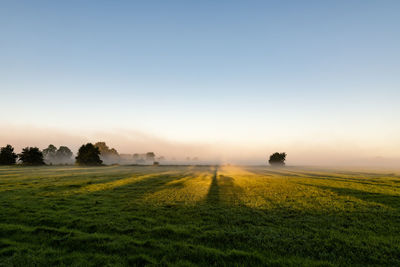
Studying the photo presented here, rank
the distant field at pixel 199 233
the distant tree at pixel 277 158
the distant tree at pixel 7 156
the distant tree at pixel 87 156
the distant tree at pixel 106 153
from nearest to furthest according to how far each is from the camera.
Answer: the distant field at pixel 199 233
the distant tree at pixel 7 156
the distant tree at pixel 87 156
the distant tree at pixel 277 158
the distant tree at pixel 106 153

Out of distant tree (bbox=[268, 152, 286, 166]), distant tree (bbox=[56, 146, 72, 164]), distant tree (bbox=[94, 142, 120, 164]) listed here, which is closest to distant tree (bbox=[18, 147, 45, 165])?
distant tree (bbox=[94, 142, 120, 164])

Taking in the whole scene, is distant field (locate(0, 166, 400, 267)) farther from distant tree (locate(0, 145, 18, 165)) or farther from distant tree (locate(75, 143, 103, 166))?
distant tree (locate(0, 145, 18, 165))

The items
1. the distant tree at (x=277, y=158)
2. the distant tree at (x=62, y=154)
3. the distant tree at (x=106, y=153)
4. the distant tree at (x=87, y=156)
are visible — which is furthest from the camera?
the distant tree at (x=62, y=154)

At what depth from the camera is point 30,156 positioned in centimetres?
8188

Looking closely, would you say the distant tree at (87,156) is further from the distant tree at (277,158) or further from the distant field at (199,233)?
the distant tree at (277,158)

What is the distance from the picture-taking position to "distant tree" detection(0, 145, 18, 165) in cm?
7762

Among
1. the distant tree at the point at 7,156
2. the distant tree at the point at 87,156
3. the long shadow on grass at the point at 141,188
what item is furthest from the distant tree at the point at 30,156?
the long shadow on grass at the point at 141,188

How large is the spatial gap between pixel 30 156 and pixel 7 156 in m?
8.08

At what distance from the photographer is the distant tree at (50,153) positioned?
161 meters

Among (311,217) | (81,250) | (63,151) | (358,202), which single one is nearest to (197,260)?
(81,250)

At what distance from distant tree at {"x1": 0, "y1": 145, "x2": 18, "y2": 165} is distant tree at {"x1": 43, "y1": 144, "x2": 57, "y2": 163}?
94432mm

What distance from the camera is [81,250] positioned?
21.7 feet

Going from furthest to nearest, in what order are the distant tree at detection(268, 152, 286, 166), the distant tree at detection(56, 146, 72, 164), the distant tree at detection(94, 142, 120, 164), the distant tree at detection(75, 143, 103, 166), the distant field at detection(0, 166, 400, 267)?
the distant tree at detection(56, 146, 72, 164), the distant tree at detection(94, 142, 120, 164), the distant tree at detection(268, 152, 286, 166), the distant tree at detection(75, 143, 103, 166), the distant field at detection(0, 166, 400, 267)

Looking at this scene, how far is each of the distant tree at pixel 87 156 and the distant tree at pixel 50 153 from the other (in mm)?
99828
